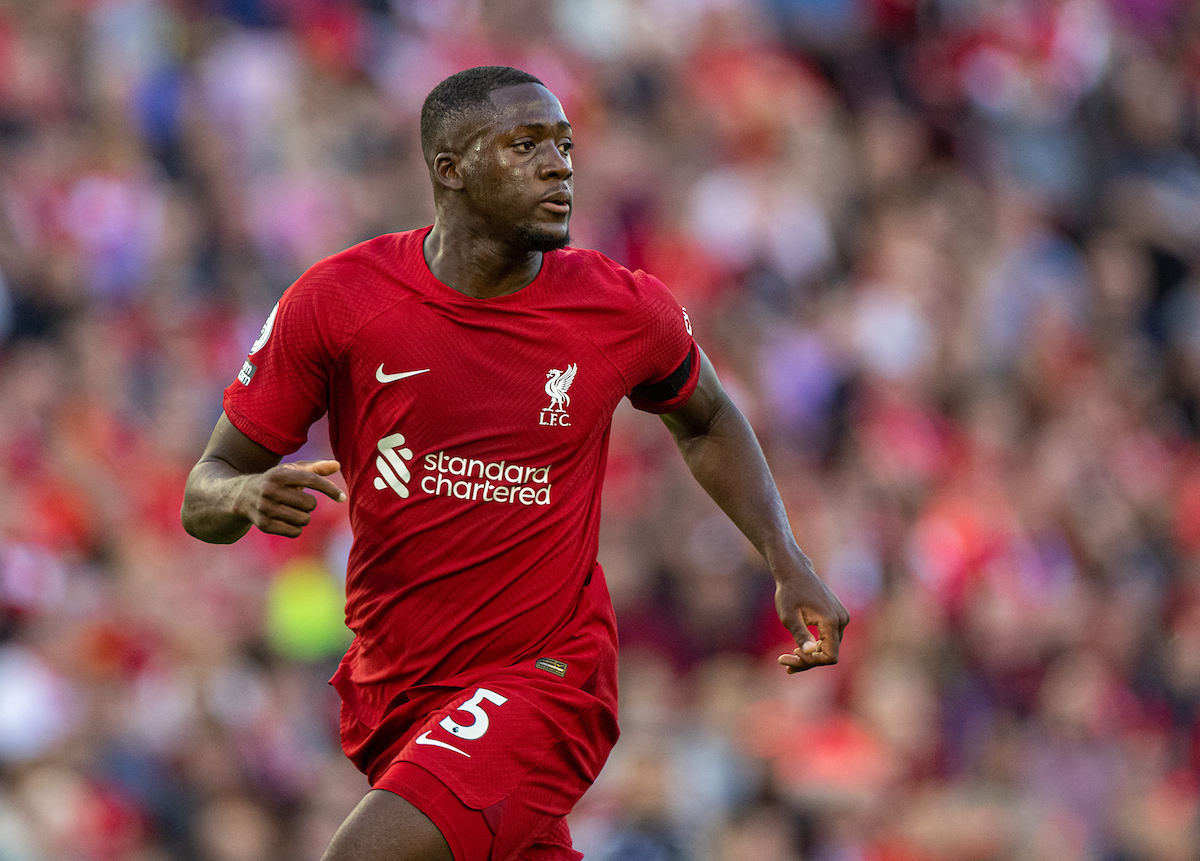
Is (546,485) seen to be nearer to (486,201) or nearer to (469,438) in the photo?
(469,438)

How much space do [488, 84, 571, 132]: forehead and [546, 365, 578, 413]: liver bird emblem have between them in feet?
2.02

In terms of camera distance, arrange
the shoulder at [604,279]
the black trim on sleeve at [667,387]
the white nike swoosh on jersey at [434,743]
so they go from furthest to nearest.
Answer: the black trim on sleeve at [667,387]
the shoulder at [604,279]
the white nike swoosh on jersey at [434,743]

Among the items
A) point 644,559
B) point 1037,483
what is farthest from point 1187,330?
point 644,559

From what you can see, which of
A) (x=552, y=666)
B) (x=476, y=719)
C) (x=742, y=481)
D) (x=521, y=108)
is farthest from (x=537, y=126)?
(x=476, y=719)

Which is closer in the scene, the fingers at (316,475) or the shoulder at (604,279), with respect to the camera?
the fingers at (316,475)

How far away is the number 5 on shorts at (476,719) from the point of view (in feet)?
13.8

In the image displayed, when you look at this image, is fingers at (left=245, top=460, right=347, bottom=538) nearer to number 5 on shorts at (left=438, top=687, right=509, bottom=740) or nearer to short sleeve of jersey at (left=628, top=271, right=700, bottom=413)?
number 5 on shorts at (left=438, top=687, right=509, bottom=740)

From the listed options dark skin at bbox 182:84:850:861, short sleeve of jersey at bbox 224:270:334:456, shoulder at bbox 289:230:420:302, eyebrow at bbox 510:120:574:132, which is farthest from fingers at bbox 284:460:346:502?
eyebrow at bbox 510:120:574:132

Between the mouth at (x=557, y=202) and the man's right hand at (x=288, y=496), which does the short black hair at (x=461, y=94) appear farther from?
the man's right hand at (x=288, y=496)

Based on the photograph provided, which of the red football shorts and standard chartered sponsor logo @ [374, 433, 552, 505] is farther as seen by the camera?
standard chartered sponsor logo @ [374, 433, 552, 505]

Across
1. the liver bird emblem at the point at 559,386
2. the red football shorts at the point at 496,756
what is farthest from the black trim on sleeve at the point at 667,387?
the red football shorts at the point at 496,756

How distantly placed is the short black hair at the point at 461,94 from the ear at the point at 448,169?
0.13 feet

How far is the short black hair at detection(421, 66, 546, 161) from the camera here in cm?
442

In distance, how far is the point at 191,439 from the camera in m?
10.0
